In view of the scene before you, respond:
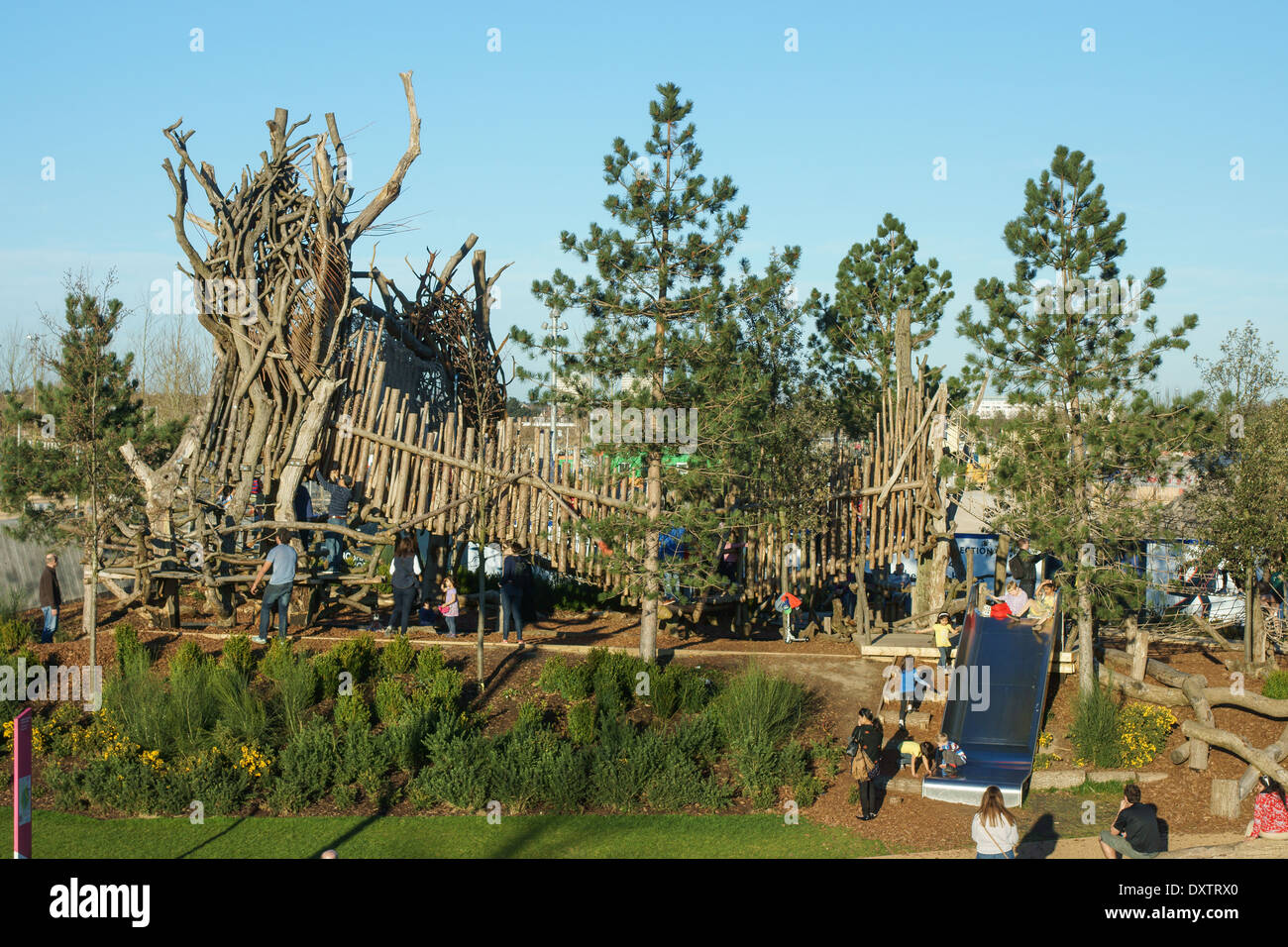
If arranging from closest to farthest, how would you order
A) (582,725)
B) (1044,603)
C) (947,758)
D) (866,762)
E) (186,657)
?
(866,762) → (947,758) → (582,725) → (186,657) → (1044,603)

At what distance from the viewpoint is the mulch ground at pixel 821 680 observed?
1161 cm

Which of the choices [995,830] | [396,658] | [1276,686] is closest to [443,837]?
[396,658]

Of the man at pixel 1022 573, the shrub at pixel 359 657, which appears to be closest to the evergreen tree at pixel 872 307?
the man at pixel 1022 573

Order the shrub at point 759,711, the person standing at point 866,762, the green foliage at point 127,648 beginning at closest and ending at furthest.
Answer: the person standing at point 866,762 < the shrub at point 759,711 < the green foliage at point 127,648

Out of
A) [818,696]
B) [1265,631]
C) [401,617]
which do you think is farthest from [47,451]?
[1265,631]

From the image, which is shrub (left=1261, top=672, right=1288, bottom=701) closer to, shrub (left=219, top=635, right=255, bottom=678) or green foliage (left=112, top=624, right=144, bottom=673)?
shrub (left=219, top=635, right=255, bottom=678)

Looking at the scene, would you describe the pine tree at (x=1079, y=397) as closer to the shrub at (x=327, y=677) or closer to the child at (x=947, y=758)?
the child at (x=947, y=758)

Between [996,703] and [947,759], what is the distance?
89.5 inches

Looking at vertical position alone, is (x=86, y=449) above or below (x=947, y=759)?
above

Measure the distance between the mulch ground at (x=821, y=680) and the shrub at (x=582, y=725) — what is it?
2.58ft

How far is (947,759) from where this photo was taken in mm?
12406

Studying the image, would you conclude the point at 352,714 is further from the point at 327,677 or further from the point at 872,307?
the point at 872,307

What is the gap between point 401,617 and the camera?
14.9 metres
